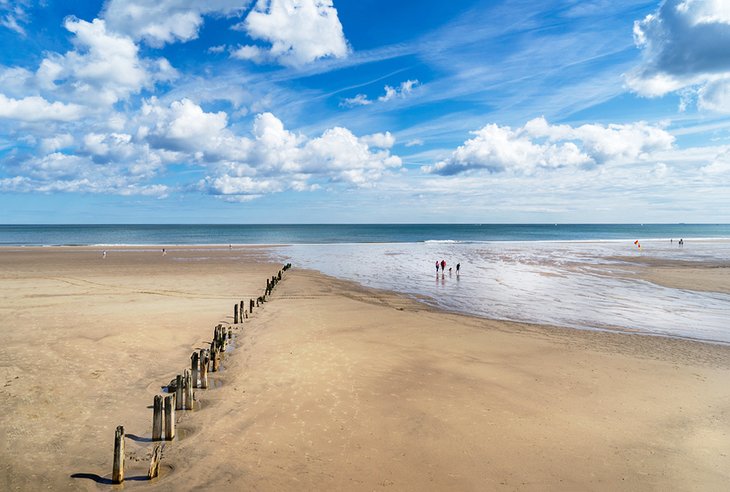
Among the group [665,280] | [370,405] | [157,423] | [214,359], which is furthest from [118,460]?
[665,280]

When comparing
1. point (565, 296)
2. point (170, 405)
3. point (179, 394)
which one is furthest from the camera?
point (565, 296)

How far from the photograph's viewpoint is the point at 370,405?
1267cm

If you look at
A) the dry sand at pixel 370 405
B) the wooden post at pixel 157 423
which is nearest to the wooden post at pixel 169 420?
the wooden post at pixel 157 423

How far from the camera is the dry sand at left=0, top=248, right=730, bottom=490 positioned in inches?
370

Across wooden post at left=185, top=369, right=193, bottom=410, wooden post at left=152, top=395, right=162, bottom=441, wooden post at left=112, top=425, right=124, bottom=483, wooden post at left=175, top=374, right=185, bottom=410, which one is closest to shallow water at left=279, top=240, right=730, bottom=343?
wooden post at left=185, top=369, right=193, bottom=410

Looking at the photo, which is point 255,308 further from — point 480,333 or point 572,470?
point 572,470

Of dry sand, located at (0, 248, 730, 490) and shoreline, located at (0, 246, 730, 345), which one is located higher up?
shoreline, located at (0, 246, 730, 345)

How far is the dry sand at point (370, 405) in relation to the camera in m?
9.40

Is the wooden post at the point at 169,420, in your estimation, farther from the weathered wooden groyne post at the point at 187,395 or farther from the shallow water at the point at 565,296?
the shallow water at the point at 565,296

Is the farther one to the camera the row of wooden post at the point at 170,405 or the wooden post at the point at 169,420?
the wooden post at the point at 169,420

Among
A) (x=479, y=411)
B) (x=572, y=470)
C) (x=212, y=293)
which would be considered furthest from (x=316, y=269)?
(x=572, y=470)

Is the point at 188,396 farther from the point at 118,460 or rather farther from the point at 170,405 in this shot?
the point at 118,460

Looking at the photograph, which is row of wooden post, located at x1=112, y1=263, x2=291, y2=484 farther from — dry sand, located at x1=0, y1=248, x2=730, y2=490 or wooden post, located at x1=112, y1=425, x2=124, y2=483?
dry sand, located at x1=0, y1=248, x2=730, y2=490

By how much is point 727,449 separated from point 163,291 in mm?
32455
